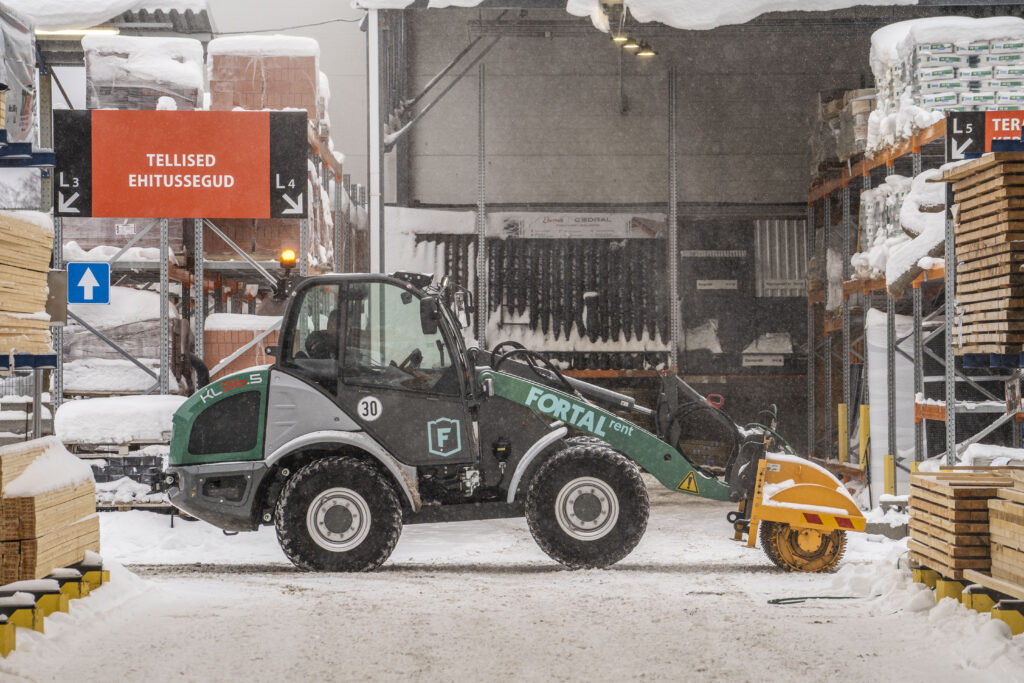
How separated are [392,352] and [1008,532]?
429cm

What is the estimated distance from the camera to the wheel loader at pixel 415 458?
8.16m

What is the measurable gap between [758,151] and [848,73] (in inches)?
64.9

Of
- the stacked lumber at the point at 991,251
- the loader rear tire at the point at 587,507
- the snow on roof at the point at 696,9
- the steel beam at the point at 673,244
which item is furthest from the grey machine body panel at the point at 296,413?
the steel beam at the point at 673,244

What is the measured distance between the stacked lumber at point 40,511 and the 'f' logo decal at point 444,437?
7.81ft

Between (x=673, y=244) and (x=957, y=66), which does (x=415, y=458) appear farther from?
(x=673, y=244)

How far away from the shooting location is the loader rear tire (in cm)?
827

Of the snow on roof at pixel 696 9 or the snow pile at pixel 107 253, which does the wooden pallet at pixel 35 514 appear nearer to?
the snow pile at pixel 107 253

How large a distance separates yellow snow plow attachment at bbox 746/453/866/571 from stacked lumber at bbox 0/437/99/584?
4.52 metres

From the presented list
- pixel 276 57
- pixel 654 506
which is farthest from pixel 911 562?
pixel 276 57

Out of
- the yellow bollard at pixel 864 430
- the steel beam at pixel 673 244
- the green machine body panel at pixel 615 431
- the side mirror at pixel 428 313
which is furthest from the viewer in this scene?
the steel beam at pixel 673 244

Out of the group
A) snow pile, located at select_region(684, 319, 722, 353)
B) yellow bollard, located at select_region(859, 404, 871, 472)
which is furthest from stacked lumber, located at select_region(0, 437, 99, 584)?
snow pile, located at select_region(684, 319, 722, 353)

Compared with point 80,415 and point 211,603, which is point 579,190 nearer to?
point 80,415

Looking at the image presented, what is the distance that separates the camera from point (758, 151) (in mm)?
16312

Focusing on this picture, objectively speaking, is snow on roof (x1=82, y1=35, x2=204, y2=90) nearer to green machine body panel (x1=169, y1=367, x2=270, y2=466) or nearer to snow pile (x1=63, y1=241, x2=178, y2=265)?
snow pile (x1=63, y1=241, x2=178, y2=265)
